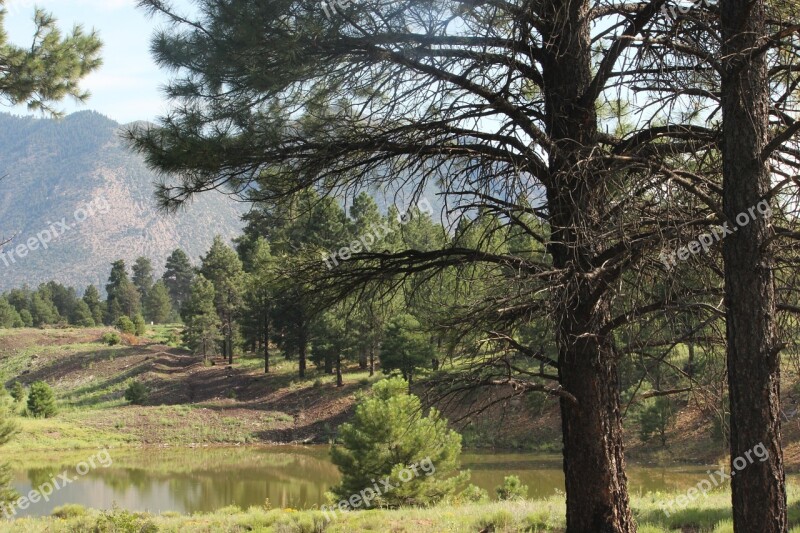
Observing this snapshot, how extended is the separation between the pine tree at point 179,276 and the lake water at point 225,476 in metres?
66.5

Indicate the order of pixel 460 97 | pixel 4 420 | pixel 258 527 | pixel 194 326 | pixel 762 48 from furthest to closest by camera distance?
pixel 194 326 < pixel 4 420 < pixel 258 527 < pixel 460 97 < pixel 762 48

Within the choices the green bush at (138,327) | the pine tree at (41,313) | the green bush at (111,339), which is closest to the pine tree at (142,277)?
the pine tree at (41,313)

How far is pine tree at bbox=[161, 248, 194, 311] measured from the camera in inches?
3706

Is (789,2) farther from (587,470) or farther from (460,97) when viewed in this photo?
(587,470)

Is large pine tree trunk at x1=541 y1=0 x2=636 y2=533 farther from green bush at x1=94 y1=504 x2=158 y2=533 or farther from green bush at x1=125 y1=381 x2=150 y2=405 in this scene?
green bush at x1=125 y1=381 x2=150 y2=405

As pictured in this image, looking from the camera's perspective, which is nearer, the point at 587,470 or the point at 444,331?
the point at 587,470

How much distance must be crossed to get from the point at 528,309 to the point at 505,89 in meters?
1.67

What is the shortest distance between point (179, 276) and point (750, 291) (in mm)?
95742

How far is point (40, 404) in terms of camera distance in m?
33.8

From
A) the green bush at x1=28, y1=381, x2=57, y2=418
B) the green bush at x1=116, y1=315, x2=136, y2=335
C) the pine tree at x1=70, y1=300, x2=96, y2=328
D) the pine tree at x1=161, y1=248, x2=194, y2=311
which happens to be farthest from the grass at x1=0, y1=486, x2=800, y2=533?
the pine tree at x1=161, y1=248, x2=194, y2=311

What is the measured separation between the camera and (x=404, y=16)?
4.94 m

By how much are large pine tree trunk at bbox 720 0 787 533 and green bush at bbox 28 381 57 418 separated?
116 ft

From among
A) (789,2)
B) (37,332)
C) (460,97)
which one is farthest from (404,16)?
(37,332)

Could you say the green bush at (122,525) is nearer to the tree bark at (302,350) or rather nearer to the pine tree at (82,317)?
the tree bark at (302,350)
